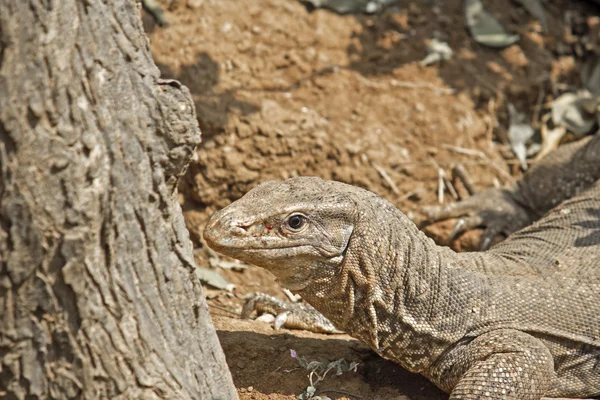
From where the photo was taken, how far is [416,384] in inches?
215

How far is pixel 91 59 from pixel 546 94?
746 cm

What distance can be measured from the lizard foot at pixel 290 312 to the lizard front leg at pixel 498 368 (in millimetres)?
1251

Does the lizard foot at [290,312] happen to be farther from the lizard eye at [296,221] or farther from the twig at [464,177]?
the twig at [464,177]

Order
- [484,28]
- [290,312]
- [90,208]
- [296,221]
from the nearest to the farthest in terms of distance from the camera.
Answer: [90,208] → [296,221] → [290,312] → [484,28]

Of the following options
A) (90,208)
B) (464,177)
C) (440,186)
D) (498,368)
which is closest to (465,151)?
(464,177)

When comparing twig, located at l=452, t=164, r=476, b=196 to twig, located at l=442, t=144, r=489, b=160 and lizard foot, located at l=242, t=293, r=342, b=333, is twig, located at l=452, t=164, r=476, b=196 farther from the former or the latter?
lizard foot, located at l=242, t=293, r=342, b=333

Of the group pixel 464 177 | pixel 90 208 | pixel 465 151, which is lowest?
pixel 464 177

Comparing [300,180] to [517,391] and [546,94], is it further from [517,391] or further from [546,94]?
[546,94]

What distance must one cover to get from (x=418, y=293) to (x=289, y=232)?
946 mm

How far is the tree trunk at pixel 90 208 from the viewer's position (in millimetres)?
3100

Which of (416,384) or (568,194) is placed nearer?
(416,384)

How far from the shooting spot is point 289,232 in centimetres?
488

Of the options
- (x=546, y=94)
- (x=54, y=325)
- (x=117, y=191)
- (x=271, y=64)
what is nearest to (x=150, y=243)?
(x=117, y=191)

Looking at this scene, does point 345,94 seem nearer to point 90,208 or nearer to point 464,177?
point 464,177
